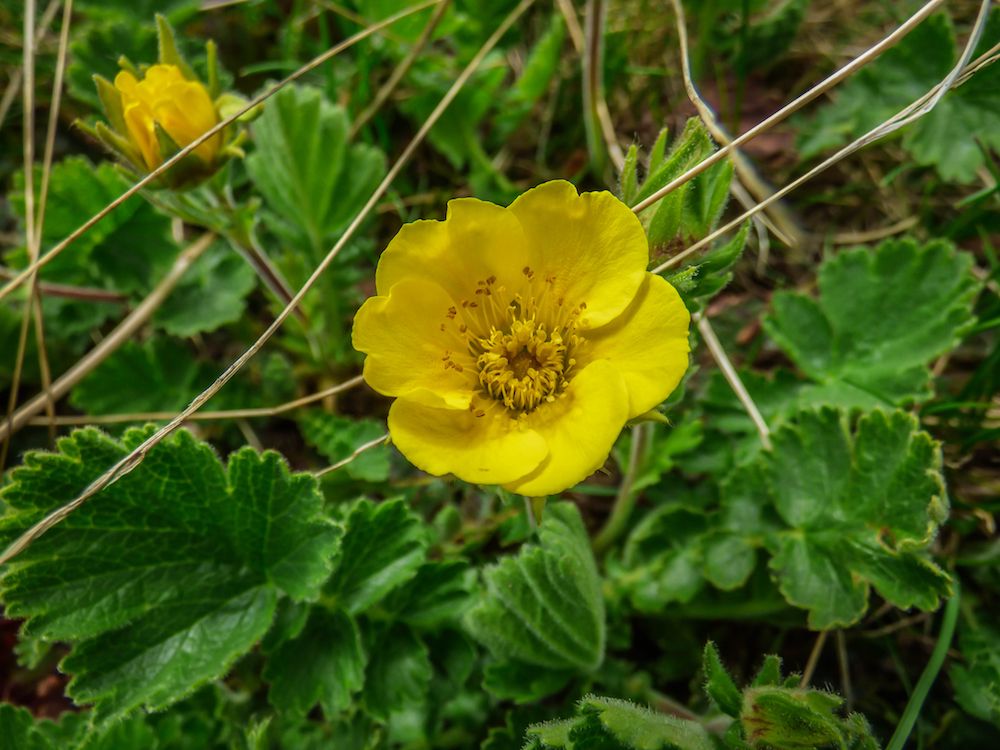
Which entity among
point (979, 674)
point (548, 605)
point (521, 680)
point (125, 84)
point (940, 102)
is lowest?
point (979, 674)

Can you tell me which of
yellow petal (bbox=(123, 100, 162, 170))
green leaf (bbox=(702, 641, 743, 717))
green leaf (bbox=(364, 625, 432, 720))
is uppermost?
yellow petal (bbox=(123, 100, 162, 170))

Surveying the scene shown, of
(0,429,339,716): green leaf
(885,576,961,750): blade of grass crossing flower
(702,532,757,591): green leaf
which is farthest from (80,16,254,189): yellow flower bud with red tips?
(885,576,961,750): blade of grass crossing flower

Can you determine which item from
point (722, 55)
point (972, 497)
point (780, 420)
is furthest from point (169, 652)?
point (722, 55)

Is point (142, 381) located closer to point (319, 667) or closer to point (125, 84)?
point (125, 84)

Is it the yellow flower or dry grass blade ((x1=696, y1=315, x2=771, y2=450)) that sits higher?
the yellow flower

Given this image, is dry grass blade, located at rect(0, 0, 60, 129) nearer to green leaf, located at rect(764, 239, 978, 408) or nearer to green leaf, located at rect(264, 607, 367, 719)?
green leaf, located at rect(264, 607, 367, 719)

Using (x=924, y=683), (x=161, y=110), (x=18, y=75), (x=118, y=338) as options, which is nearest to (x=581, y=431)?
(x=924, y=683)
